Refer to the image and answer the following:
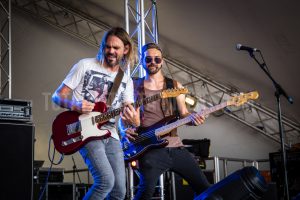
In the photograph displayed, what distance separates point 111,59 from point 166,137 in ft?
3.28

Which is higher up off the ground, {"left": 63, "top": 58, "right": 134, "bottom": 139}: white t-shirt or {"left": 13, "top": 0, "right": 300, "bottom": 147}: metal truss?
{"left": 13, "top": 0, "right": 300, "bottom": 147}: metal truss

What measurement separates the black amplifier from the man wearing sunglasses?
3.37 feet

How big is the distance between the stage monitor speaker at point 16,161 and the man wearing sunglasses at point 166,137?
102 centimetres

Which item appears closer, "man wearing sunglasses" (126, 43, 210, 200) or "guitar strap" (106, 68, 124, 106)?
"guitar strap" (106, 68, 124, 106)

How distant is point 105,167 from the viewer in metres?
3.38

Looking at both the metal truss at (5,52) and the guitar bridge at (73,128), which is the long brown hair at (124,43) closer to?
the guitar bridge at (73,128)

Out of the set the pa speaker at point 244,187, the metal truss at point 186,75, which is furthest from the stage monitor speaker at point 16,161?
the metal truss at point 186,75

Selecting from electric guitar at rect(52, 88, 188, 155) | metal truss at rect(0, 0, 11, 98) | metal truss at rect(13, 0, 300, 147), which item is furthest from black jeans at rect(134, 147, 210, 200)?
metal truss at rect(13, 0, 300, 147)

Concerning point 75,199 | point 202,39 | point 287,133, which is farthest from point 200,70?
point 75,199

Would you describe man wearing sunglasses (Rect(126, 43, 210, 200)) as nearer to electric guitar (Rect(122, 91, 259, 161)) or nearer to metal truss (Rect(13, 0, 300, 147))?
electric guitar (Rect(122, 91, 259, 161))

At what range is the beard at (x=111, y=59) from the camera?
12.5ft

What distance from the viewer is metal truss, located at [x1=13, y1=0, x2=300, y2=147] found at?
36.0 ft

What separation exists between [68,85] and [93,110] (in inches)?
12.2

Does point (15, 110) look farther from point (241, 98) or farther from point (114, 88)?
point (241, 98)
